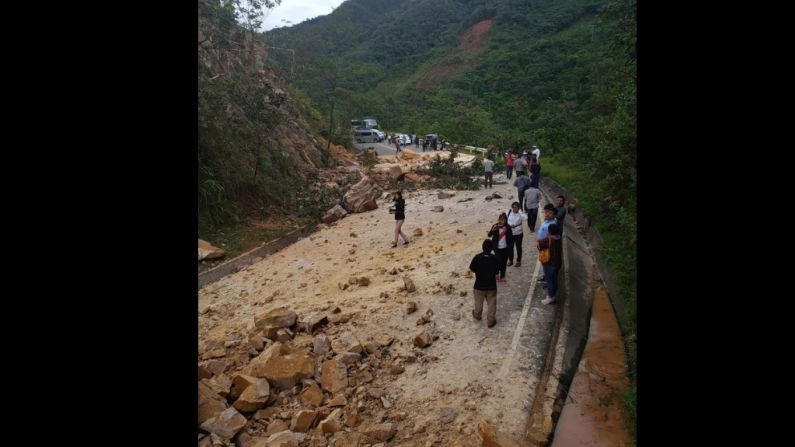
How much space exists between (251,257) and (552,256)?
29.5ft

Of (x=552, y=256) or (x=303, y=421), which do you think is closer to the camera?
(x=303, y=421)

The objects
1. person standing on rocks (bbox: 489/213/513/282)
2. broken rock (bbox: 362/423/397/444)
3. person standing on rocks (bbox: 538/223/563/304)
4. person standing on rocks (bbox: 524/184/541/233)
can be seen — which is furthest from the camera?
person standing on rocks (bbox: 524/184/541/233)

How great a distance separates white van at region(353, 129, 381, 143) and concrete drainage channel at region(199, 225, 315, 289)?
76.9 ft

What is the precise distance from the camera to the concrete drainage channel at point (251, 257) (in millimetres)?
12500

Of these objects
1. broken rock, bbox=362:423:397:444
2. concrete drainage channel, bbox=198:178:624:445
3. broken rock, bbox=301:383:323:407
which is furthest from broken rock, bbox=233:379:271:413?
concrete drainage channel, bbox=198:178:624:445

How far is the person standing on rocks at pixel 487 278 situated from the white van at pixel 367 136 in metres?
32.6

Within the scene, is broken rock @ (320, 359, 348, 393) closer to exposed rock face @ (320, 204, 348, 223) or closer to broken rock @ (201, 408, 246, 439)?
broken rock @ (201, 408, 246, 439)

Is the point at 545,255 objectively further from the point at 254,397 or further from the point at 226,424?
the point at 226,424

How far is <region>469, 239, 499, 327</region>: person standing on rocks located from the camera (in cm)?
740

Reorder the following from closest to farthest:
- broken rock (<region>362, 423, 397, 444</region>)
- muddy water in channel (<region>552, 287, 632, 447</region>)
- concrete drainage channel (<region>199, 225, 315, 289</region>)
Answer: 1. broken rock (<region>362, 423, 397, 444</region>)
2. muddy water in channel (<region>552, 287, 632, 447</region>)
3. concrete drainage channel (<region>199, 225, 315, 289</region>)

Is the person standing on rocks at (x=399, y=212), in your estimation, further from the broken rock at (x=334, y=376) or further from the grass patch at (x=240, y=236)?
the broken rock at (x=334, y=376)

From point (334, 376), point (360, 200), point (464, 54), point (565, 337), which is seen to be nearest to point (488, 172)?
point (360, 200)

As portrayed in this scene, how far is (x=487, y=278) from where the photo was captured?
24.4 ft

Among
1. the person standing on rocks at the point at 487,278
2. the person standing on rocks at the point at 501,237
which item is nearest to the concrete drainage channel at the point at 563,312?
the person standing on rocks at the point at 487,278
